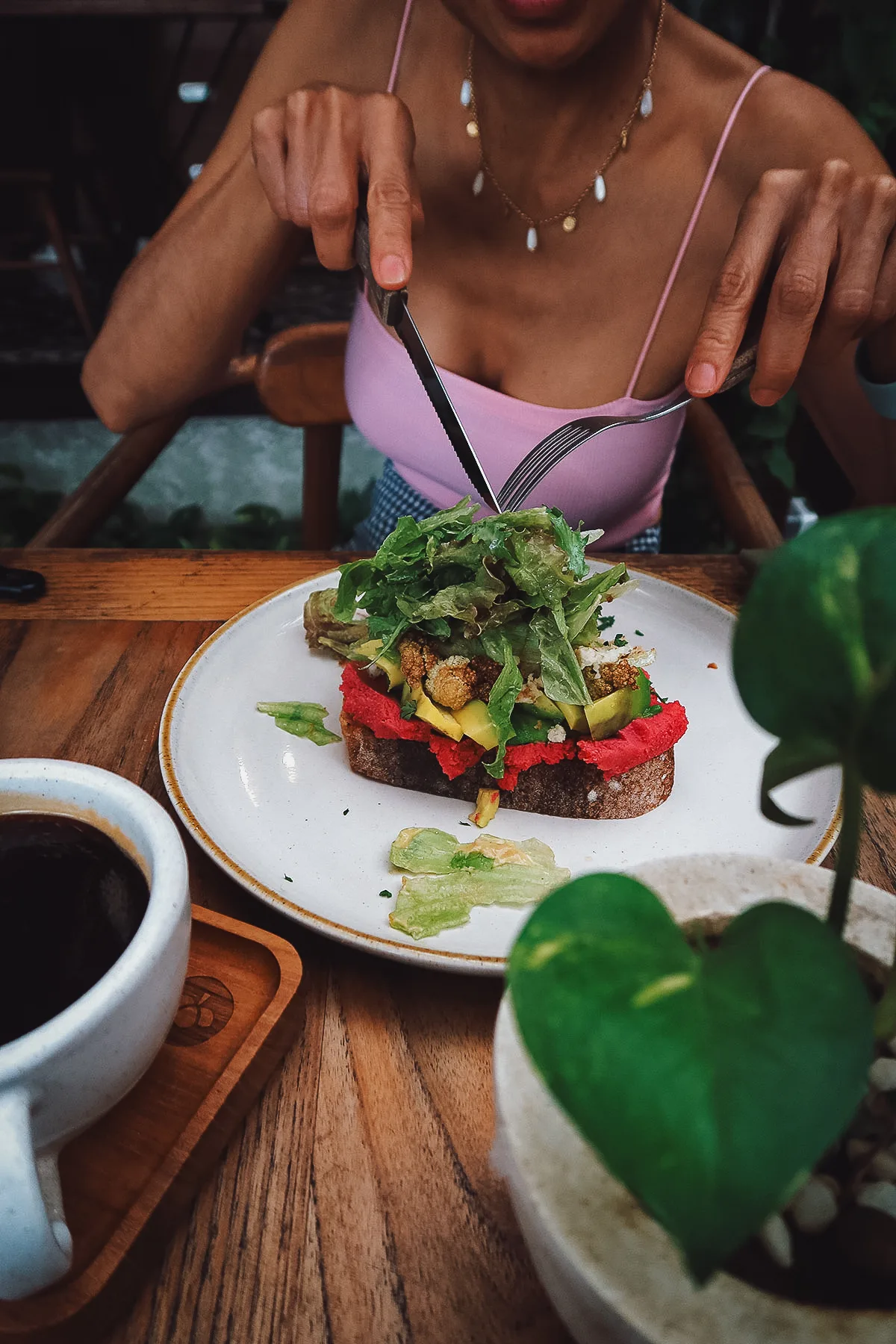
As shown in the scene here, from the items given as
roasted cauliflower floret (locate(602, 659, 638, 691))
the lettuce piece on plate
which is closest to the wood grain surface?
roasted cauliflower floret (locate(602, 659, 638, 691))

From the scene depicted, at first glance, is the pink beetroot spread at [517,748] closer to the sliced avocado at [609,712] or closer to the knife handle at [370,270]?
the sliced avocado at [609,712]

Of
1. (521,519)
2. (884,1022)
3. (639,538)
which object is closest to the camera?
(884,1022)

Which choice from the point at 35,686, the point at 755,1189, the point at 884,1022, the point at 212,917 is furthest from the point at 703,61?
the point at 755,1189

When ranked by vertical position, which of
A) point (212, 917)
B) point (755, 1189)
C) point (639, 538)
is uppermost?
point (755, 1189)

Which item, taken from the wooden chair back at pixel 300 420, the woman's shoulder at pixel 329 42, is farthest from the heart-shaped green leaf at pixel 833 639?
the woman's shoulder at pixel 329 42

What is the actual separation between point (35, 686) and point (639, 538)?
1.36 m

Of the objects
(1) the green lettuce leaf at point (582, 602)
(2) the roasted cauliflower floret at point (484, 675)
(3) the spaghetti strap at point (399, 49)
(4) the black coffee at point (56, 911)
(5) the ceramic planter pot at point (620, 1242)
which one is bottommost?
(2) the roasted cauliflower floret at point (484, 675)

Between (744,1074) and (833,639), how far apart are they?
14 cm

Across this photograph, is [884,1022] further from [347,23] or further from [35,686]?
[347,23]

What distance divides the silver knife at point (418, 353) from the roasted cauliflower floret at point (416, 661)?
276mm

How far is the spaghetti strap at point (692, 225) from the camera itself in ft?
5.42

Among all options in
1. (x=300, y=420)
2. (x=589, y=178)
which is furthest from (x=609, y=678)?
(x=300, y=420)

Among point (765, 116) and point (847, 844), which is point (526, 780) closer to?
point (847, 844)

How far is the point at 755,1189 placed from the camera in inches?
9.8
